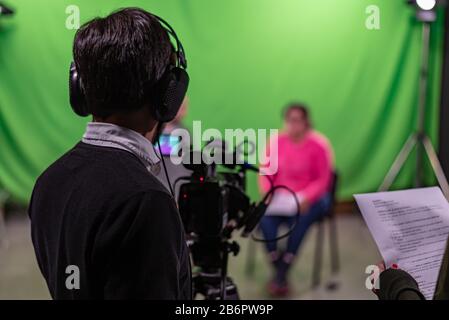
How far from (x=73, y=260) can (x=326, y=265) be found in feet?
8.11

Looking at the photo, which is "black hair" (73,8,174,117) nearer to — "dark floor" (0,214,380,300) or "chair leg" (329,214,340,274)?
"dark floor" (0,214,380,300)

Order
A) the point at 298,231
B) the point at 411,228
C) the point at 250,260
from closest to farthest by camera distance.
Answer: the point at 411,228 < the point at 298,231 < the point at 250,260

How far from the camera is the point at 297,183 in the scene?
290cm

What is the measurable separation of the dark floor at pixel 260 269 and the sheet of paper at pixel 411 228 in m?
1.53

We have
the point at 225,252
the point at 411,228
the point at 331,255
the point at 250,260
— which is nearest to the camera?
the point at 411,228

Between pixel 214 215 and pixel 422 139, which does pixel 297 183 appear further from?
pixel 214 215

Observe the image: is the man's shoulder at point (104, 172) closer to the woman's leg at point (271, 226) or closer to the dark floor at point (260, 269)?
the dark floor at point (260, 269)

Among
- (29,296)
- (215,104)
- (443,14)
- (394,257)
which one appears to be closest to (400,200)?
(394,257)

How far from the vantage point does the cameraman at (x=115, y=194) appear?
0.69 meters

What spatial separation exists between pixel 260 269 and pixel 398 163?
4.10 feet

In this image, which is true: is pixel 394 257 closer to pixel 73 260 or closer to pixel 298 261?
pixel 73 260

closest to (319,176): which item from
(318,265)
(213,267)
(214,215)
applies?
(318,265)

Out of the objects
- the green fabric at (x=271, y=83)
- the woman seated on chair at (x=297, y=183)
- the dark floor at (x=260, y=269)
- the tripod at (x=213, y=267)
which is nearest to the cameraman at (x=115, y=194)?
the tripod at (x=213, y=267)
